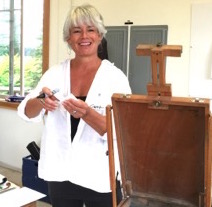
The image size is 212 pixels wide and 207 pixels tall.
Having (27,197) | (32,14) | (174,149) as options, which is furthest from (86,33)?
(32,14)

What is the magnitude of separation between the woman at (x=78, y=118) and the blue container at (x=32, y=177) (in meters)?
1.56

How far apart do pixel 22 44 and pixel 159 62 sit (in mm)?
2860

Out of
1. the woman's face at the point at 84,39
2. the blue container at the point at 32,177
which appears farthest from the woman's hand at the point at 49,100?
the blue container at the point at 32,177

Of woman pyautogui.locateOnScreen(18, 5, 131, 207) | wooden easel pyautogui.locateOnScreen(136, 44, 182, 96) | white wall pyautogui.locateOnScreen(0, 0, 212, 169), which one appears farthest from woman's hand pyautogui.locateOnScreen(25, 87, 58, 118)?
white wall pyautogui.locateOnScreen(0, 0, 212, 169)

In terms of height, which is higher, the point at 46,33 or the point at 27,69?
the point at 46,33

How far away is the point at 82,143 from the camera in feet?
4.12

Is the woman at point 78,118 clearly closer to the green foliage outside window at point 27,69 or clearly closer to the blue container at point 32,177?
the blue container at point 32,177

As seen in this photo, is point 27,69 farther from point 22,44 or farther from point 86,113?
point 86,113

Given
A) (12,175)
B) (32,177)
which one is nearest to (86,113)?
(32,177)

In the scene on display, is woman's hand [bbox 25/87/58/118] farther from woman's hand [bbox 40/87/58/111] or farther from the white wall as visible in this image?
the white wall

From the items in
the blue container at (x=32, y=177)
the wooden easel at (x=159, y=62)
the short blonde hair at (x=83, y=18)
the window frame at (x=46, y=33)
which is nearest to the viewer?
the wooden easel at (x=159, y=62)

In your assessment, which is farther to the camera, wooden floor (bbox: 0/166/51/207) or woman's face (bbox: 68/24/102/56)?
wooden floor (bbox: 0/166/51/207)

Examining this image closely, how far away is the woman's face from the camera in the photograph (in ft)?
4.03

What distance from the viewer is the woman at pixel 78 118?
1.23 metres
